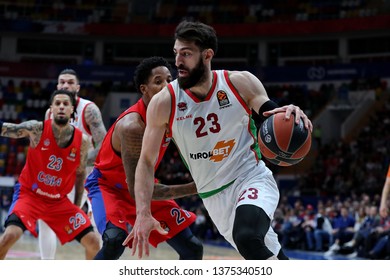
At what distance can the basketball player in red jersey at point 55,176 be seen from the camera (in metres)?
6.22

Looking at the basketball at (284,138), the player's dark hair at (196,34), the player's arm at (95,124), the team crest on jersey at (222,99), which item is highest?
the player's dark hair at (196,34)

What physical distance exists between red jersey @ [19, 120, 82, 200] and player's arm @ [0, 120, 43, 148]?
0.20 ft

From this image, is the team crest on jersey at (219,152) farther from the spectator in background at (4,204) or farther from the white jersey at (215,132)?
the spectator in background at (4,204)

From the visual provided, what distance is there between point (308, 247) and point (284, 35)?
1413 cm

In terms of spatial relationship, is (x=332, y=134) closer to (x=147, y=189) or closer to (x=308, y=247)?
(x=308, y=247)

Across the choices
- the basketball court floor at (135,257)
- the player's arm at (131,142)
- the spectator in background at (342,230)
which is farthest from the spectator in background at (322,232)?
the player's arm at (131,142)

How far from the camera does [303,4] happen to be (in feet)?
91.0

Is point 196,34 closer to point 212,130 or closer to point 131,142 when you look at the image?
point 212,130

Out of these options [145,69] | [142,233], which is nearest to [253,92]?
[145,69]

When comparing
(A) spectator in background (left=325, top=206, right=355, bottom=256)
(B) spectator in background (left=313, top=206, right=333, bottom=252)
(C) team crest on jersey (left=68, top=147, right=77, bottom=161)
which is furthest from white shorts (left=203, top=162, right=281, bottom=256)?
(B) spectator in background (left=313, top=206, right=333, bottom=252)

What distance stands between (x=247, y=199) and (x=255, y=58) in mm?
24682

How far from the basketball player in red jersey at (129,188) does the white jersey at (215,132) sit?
50cm

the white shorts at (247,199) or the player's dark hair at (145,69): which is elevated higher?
the player's dark hair at (145,69)
